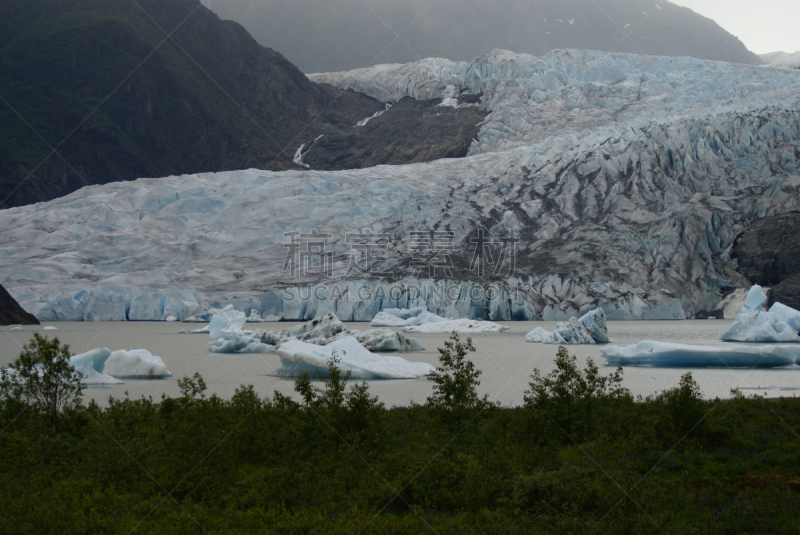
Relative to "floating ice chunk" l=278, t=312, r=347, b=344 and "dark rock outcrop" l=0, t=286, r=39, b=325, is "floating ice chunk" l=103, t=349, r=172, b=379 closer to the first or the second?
"floating ice chunk" l=278, t=312, r=347, b=344

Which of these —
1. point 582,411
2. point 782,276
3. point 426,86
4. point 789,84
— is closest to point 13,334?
point 582,411

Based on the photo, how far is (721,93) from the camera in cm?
4609

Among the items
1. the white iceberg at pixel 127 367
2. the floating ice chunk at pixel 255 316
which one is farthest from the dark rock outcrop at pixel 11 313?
the white iceberg at pixel 127 367

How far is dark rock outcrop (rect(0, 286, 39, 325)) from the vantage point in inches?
1122

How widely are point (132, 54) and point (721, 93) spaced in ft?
234

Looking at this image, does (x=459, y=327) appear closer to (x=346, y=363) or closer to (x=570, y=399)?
(x=346, y=363)

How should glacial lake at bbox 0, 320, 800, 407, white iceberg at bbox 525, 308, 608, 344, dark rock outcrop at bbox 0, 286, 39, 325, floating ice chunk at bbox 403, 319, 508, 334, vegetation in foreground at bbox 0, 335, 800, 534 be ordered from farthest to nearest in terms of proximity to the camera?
dark rock outcrop at bbox 0, 286, 39, 325, floating ice chunk at bbox 403, 319, 508, 334, white iceberg at bbox 525, 308, 608, 344, glacial lake at bbox 0, 320, 800, 407, vegetation in foreground at bbox 0, 335, 800, 534

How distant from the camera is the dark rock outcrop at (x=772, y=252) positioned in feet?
117

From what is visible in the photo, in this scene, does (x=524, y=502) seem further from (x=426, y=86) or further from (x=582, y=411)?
(x=426, y=86)

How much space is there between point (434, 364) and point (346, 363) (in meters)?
3.52

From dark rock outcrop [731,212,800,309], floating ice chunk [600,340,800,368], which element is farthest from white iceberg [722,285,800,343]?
dark rock outcrop [731,212,800,309]

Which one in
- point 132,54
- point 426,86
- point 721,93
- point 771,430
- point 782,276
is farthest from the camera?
point 132,54

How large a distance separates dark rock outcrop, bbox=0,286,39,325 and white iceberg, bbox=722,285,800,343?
98.1 feet

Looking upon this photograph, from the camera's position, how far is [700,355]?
1549 cm
